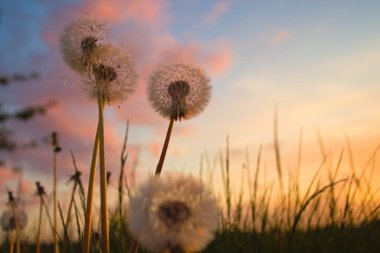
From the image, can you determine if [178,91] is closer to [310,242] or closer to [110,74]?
[110,74]

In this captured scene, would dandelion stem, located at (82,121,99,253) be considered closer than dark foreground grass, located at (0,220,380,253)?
Yes

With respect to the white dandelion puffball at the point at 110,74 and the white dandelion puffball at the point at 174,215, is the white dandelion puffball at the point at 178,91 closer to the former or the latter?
the white dandelion puffball at the point at 110,74

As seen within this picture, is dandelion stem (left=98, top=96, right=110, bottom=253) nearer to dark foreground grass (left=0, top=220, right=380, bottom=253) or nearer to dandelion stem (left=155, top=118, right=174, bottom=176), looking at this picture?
dandelion stem (left=155, top=118, right=174, bottom=176)

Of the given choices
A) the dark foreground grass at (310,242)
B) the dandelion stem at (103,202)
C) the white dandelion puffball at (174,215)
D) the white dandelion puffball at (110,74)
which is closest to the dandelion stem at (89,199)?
the dandelion stem at (103,202)

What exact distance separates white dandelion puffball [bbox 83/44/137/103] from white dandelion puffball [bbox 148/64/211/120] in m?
0.18

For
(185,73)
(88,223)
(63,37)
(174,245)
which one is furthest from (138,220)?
(63,37)

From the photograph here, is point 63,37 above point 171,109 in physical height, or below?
above

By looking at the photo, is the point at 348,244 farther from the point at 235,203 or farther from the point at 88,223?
the point at 88,223

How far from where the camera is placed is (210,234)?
6.57 feet

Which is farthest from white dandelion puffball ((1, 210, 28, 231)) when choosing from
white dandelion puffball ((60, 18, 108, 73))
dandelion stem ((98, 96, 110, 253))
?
dandelion stem ((98, 96, 110, 253))

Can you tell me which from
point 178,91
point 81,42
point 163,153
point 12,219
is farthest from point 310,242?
point 12,219

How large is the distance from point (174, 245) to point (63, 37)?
6.05 feet

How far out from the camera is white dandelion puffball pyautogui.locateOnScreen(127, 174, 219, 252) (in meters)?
1.97

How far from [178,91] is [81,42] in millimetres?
687
